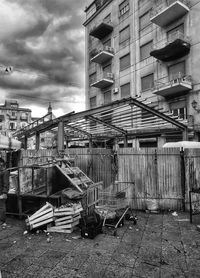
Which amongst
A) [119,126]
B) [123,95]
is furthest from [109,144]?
[119,126]

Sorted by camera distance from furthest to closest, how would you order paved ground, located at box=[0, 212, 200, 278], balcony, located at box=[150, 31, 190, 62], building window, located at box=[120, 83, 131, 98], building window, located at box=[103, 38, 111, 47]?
building window, located at box=[103, 38, 111, 47]
building window, located at box=[120, 83, 131, 98]
balcony, located at box=[150, 31, 190, 62]
paved ground, located at box=[0, 212, 200, 278]

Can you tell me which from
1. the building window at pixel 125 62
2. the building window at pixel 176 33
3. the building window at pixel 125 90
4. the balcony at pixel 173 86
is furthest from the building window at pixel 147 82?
the building window at pixel 176 33

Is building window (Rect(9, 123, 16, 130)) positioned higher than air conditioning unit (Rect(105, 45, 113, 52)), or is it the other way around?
air conditioning unit (Rect(105, 45, 113, 52))

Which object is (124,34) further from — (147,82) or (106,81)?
(147,82)

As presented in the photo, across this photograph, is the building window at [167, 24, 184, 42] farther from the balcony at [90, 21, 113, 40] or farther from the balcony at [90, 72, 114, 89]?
the balcony at [90, 21, 113, 40]

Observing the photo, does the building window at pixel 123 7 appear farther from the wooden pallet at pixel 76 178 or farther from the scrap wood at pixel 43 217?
the scrap wood at pixel 43 217

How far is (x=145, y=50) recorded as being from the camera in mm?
20609

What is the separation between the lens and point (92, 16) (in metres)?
27.9

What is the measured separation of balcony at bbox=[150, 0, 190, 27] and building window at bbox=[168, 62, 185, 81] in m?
4.15

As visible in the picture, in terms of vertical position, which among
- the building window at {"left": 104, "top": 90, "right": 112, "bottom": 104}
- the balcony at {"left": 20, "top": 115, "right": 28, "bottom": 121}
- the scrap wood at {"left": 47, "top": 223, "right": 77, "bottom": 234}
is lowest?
the scrap wood at {"left": 47, "top": 223, "right": 77, "bottom": 234}

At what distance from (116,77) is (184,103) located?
9514mm

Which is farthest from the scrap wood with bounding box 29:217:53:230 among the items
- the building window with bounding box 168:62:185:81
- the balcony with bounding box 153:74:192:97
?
the building window with bounding box 168:62:185:81

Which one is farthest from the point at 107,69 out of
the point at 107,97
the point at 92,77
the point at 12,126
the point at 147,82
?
the point at 12,126

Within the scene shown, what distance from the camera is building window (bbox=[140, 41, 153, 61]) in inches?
794
